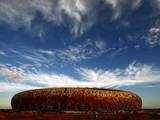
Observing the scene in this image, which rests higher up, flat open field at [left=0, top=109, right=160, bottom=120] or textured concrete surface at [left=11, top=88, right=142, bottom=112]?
textured concrete surface at [left=11, top=88, right=142, bottom=112]

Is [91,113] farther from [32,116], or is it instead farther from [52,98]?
[52,98]

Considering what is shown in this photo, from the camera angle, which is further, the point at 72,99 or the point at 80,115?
the point at 72,99

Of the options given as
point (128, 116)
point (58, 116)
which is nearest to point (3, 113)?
point (58, 116)

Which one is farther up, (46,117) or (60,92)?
(60,92)

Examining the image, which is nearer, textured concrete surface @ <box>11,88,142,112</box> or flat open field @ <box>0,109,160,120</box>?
flat open field @ <box>0,109,160,120</box>

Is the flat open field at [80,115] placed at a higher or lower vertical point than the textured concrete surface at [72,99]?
lower

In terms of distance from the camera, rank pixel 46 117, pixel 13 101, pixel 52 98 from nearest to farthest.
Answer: pixel 46 117, pixel 52 98, pixel 13 101

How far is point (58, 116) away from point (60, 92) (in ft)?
5.90

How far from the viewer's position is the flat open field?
2.26 metres

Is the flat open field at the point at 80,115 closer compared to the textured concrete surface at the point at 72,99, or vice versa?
the flat open field at the point at 80,115

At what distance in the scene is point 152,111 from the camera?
232 centimetres

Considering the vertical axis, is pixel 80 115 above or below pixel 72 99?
A: below

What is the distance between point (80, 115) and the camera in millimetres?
2254

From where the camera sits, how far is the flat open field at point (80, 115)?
7.41 feet
